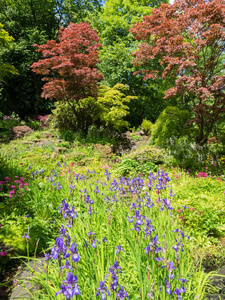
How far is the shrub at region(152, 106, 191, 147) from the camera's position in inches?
283

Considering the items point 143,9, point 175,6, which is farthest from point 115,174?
point 143,9

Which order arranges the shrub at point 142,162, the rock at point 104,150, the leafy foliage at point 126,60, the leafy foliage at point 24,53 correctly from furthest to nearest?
1. the leafy foliage at point 24,53
2. the leafy foliage at point 126,60
3. the rock at point 104,150
4. the shrub at point 142,162

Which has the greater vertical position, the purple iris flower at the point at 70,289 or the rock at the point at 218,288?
the purple iris flower at the point at 70,289

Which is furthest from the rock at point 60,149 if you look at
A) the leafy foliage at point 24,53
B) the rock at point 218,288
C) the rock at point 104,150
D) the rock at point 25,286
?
the leafy foliage at point 24,53

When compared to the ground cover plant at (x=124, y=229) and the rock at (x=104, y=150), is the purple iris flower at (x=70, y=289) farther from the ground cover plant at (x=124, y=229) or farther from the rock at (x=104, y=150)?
the rock at (x=104, y=150)

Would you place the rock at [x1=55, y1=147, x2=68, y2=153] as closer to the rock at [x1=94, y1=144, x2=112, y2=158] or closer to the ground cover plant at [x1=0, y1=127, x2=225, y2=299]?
the rock at [x1=94, y1=144, x2=112, y2=158]

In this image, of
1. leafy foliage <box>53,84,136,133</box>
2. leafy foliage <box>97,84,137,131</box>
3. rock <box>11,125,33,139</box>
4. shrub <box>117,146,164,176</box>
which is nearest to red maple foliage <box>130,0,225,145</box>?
shrub <box>117,146,164,176</box>

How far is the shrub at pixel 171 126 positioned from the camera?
7.19 m

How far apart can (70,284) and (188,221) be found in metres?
2.32

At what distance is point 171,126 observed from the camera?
719 cm

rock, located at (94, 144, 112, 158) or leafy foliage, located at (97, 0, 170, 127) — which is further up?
leafy foliage, located at (97, 0, 170, 127)

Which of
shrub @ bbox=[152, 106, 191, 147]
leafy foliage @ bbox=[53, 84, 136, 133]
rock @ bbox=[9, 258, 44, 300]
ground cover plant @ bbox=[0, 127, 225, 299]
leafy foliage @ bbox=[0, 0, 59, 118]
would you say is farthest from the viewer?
leafy foliage @ bbox=[0, 0, 59, 118]

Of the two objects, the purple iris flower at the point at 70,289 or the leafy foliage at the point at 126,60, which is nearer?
the purple iris flower at the point at 70,289

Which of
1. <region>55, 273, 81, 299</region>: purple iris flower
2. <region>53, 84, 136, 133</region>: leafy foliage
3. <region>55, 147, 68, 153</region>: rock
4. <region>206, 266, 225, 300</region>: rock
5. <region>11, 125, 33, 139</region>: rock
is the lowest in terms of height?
<region>206, 266, 225, 300</region>: rock
